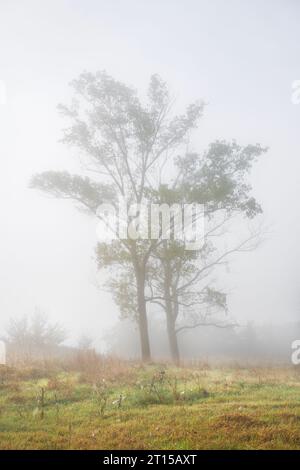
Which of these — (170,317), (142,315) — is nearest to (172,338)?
(170,317)

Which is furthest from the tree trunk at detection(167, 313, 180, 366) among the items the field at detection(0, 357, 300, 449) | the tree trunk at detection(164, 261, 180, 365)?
the field at detection(0, 357, 300, 449)

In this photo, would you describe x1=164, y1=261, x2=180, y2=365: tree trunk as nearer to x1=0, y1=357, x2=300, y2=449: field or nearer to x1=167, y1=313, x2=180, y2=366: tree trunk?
x1=167, y1=313, x2=180, y2=366: tree trunk

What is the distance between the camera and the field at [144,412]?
602 centimetres

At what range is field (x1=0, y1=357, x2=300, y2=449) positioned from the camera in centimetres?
602

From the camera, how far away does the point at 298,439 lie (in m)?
6.03

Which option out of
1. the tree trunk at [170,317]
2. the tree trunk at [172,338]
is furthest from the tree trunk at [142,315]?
the tree trunk at [172,338]

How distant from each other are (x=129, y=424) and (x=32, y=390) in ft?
15.1

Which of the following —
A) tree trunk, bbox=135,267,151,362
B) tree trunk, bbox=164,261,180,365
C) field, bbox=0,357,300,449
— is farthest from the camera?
tree trunk, bbox=164,261,180,365

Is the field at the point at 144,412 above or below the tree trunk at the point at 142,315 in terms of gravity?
below

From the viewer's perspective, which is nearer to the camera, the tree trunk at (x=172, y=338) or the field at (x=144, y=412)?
the field at (x=144, y=412)

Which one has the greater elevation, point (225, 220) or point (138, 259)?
point (225, 220)

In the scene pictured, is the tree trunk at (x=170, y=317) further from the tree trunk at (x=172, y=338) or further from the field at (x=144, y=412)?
the field at (x=144, y=412)

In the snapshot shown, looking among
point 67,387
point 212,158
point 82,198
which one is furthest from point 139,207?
point 67,387
